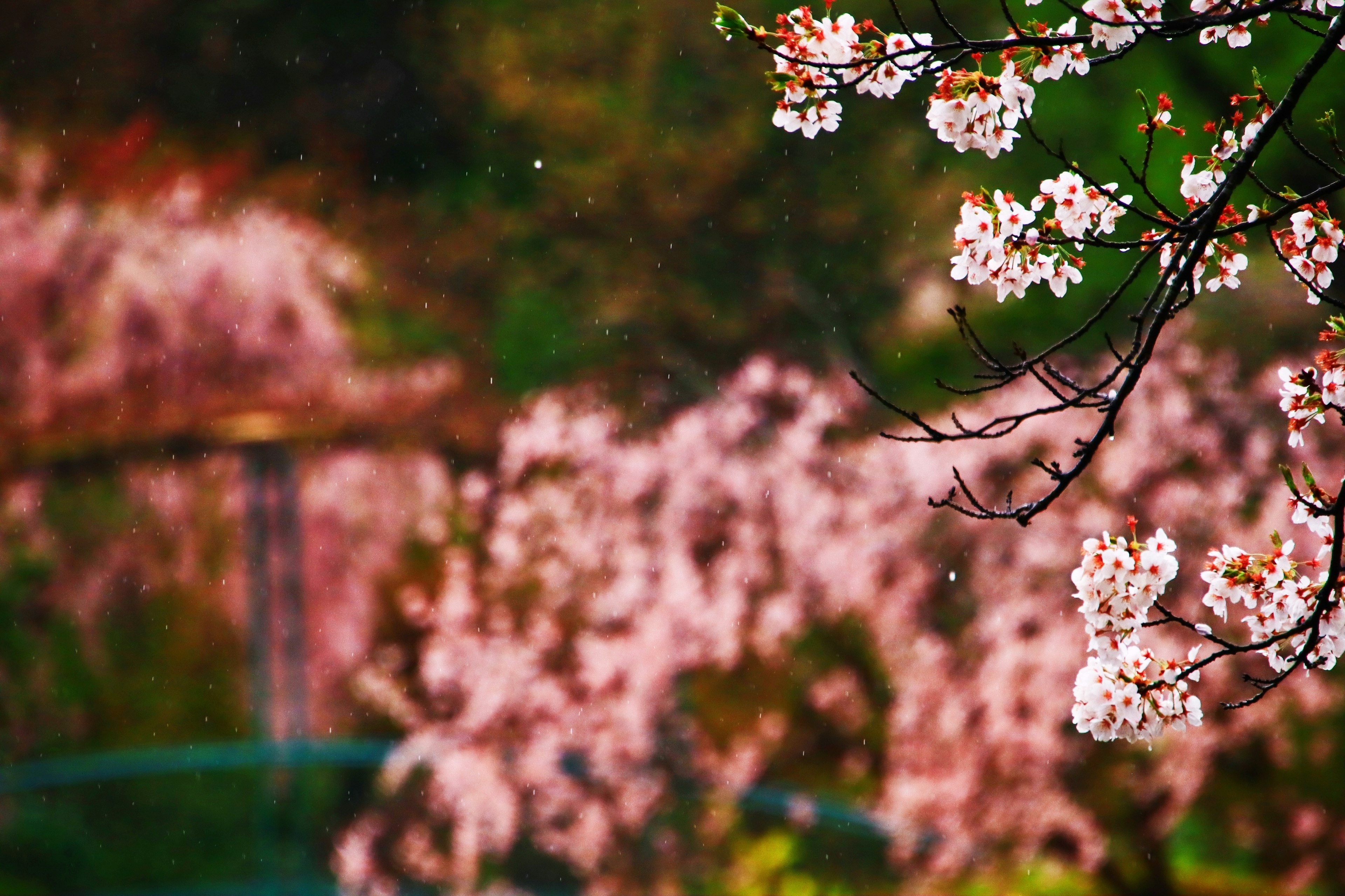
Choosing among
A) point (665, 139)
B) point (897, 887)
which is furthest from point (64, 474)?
point (897, 887)

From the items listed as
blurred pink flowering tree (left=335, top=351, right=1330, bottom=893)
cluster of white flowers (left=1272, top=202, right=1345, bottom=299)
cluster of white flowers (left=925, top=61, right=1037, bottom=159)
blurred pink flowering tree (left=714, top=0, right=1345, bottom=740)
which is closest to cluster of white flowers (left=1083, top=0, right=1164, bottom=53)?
blurred pink flowering tree (left=714, top=0, right=1345, bottom=740)

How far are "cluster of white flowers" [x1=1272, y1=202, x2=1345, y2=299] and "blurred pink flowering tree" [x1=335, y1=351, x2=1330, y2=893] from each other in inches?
154

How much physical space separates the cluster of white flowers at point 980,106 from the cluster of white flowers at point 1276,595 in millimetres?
761

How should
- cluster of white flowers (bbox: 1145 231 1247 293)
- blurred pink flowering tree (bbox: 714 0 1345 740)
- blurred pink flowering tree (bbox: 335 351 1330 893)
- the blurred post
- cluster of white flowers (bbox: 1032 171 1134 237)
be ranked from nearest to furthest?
blurred pink flowering tree (bbox: 714 0 1345 740) → cluster of white flowers (bbox: 1032 171 1134 237) → cluster of white flowers (bbox: 1145 231 1247 293) → blurred pink flowering tree (bbox: 335 351 1330 893) → the blurred post

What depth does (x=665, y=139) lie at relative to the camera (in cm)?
762

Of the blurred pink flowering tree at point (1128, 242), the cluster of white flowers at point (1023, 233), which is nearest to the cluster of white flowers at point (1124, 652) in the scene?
the blurred pink flowering tree at point (1128, 242)

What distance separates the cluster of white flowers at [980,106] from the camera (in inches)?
71.6

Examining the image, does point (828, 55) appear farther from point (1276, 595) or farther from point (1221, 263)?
point (1276, 595)

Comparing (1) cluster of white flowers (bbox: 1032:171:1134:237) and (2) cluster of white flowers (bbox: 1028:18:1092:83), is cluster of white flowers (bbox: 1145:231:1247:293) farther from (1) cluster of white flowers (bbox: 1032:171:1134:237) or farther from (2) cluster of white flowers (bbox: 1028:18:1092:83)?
(2) cluster of white flowers (bbox: 1028:18:1092:83)

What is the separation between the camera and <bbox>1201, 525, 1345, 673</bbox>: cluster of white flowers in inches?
74.1

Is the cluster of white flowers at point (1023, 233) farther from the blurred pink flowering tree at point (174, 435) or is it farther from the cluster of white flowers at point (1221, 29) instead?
the blurred pink flowering tree at point (174, 435)

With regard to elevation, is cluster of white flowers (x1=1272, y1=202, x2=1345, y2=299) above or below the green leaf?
below

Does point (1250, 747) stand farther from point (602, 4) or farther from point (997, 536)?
point (602, 4)

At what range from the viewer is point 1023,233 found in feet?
6.21
